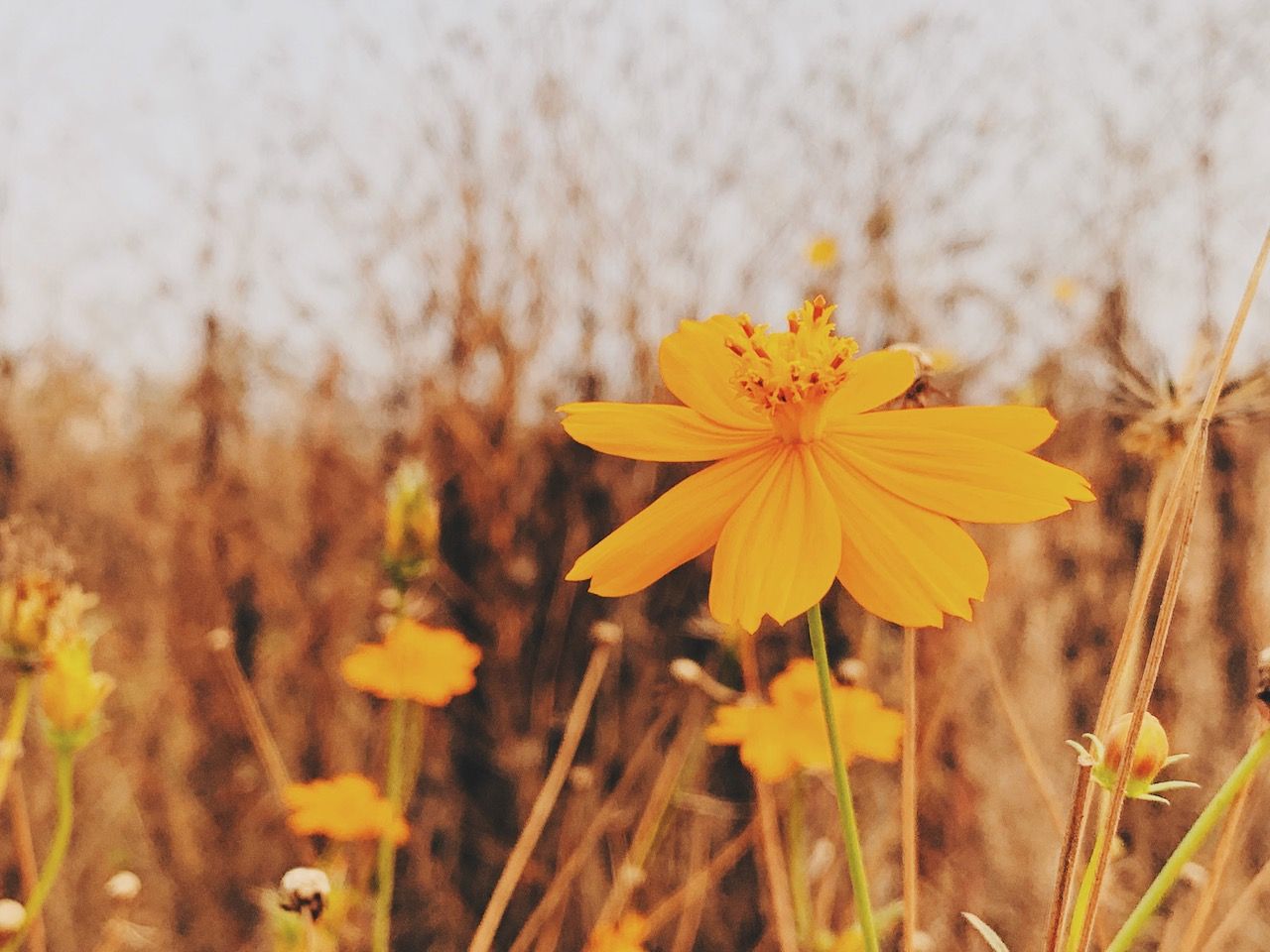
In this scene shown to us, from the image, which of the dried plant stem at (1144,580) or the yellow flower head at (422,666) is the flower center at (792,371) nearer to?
the dried plant stem at (1144,580)

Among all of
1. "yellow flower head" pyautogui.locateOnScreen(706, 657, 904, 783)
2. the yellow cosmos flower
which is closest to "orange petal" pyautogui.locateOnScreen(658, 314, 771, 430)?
the yellow cosmos flower

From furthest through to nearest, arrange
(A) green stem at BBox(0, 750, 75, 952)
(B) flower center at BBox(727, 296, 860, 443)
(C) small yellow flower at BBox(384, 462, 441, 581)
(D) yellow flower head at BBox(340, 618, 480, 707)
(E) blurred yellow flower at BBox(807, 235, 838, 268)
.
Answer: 1. (E) blurred yellow flower at BBox(807, 235, 838, 268)
2. (D) yellow flower head at BBox(340, 618, 480, 707)
3. (C) small yellow flower at BBox(384, 462, 441, 581)
4. (A) green stem at BBox(0, 750, 75, 952)
5. (B) flower center at BBox(727, 296, 860, 443)

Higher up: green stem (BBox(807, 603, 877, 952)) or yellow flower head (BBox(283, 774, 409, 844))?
green stem (BBox(807, 603, 877, 952))

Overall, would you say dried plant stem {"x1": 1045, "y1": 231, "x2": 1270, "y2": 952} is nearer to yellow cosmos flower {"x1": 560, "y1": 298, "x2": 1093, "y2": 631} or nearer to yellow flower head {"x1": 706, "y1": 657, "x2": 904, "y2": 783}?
yellow cosmos flower {"x1": 560, "y1": 298, "x2": 1093, "y2": 631}

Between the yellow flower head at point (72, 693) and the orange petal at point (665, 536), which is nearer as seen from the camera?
the orange petal at point (665, 536)

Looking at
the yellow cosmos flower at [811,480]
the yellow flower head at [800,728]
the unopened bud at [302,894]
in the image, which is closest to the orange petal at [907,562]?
the yellow cosmos flower at [811,480]
